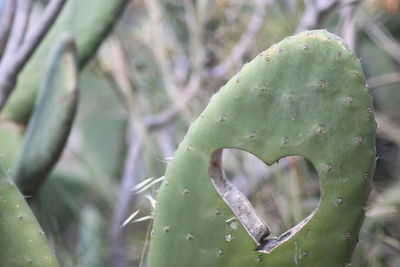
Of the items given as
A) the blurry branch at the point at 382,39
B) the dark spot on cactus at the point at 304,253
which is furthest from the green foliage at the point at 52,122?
the blurry branch at the point at 382,39

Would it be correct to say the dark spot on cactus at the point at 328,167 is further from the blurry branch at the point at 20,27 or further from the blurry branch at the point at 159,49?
the blurry branch at the point at 159,49

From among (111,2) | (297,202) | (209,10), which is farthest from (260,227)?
(209,10)

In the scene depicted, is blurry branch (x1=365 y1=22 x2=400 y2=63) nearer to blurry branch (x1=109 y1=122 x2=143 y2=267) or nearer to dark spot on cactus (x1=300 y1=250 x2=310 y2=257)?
blurry branch (x1=109 y1=122 x2=143 y2=267)

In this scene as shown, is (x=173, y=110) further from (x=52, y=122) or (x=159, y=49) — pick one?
(x=52, y=122)

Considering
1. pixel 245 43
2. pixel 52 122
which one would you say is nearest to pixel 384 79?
pixel 245 43

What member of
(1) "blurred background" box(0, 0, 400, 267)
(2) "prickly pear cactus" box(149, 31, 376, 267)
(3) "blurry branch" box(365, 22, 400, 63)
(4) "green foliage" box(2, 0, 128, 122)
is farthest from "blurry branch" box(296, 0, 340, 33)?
(2) "prickly pear cactus" box(149, 31, 376, 267)

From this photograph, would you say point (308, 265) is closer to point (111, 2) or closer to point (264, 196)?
point (111, 2)
